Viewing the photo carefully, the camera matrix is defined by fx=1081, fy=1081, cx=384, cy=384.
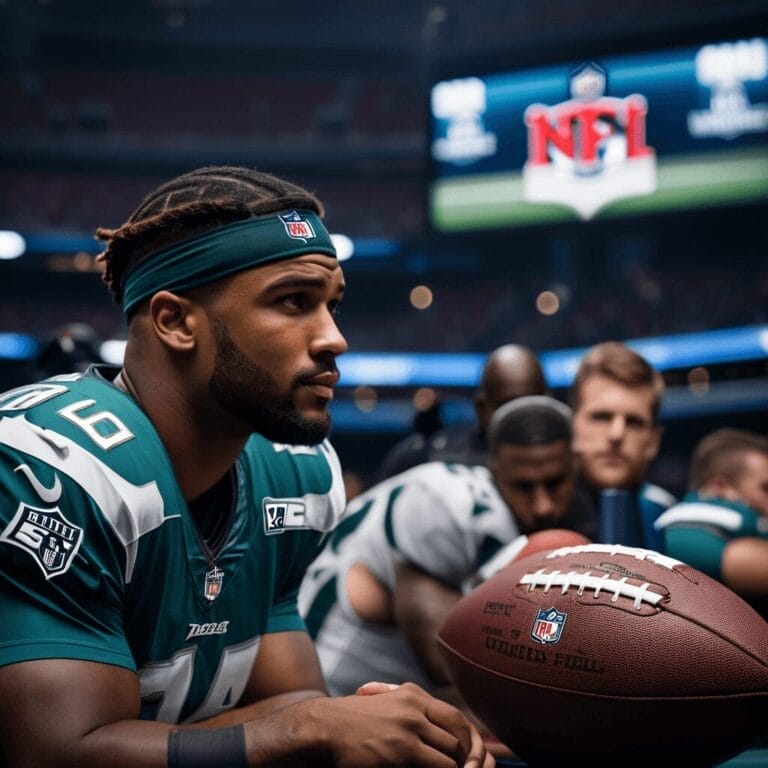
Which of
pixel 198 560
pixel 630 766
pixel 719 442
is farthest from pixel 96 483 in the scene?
pixel 719 442

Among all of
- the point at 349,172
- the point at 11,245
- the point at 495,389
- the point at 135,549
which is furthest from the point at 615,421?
the point at 349,172

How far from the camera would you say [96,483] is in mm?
1479

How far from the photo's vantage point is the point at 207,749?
1328 millimetres

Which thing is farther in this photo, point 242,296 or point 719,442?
point 719,442

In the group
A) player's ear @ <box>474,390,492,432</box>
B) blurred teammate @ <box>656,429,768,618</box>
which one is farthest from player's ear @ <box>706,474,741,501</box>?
blurred teammate @ <box>656,429,768,618</box>

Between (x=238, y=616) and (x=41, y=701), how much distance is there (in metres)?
0.48

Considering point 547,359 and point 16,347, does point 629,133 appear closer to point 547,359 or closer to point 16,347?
point 547,359

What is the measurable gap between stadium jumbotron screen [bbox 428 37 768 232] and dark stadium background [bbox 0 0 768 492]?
4.61 metres

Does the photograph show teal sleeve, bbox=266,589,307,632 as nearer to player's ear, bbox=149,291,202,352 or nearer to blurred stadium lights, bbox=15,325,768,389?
player's ear, bbox=149,291,202,352

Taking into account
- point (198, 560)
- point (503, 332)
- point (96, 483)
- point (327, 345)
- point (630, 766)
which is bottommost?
point (630, 766)

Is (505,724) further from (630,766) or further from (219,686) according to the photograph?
(219,686)

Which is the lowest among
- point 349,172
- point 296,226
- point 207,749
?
point 207,749

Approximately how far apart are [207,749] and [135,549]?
1.04 feet

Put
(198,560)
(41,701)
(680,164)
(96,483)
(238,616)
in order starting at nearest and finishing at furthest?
(41,701), (96,483), (198,560), (238,616), (680,164)
